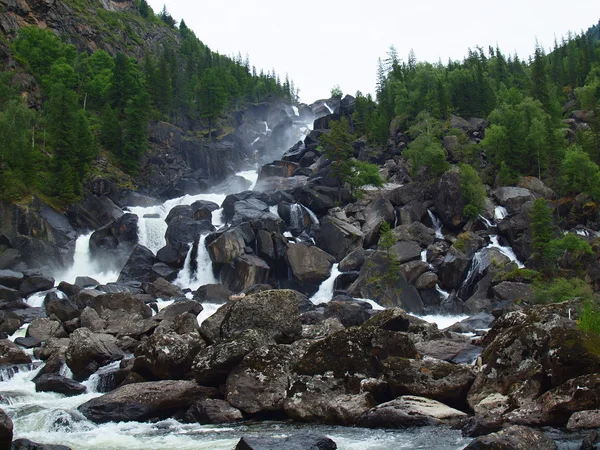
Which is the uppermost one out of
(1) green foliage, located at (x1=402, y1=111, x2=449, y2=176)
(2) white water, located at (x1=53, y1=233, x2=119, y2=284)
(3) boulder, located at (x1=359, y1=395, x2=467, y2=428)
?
(1) green foliage, located at (x1=402, y1=111, x2=449, y2=176)

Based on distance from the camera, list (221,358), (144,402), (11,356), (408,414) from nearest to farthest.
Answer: (408,414), (144,402), (221,358), (11,356)

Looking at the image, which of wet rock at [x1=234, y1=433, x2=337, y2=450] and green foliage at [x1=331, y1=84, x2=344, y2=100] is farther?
green foliage at [x1=331, y1=84, x2=344, y2=100]

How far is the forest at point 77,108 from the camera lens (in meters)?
62.4

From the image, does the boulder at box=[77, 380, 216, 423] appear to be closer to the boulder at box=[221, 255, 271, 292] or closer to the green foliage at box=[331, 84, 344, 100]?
the boulder at box=[221, 255, 271, 292]

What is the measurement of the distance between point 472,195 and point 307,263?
69.3 feet

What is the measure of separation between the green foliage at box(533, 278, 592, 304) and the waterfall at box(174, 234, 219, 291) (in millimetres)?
28967

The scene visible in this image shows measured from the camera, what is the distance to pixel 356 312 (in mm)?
36938

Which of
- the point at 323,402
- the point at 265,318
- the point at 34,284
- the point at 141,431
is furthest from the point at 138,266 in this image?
the point at 323,402

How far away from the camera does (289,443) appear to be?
13.8 metres

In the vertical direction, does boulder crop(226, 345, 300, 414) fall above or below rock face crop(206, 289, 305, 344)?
below

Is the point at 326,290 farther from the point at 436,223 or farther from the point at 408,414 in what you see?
the point at 408,414

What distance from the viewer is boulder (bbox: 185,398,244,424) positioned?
18594 mm

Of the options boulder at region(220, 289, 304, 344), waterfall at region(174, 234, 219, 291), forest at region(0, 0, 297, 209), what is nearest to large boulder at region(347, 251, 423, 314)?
waterfall at region(174, 234, 219, 291)

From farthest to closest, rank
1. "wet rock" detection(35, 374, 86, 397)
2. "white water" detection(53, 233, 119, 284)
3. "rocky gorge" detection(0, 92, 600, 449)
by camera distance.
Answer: "white water" detection(53, 233, 119, 284) < "wet rock" detection(35, 374, 86, 397) < "rocky gorge" detection(0, 92, 600, 449)
